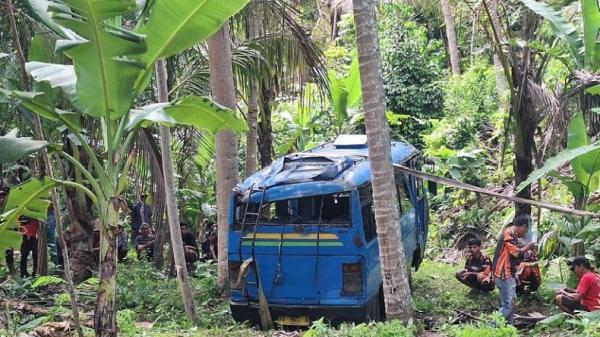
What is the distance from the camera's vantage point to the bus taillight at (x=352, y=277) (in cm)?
851

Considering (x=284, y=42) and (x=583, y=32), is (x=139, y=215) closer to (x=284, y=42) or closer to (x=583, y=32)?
(x=284, y=42)

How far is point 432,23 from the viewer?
26875mm

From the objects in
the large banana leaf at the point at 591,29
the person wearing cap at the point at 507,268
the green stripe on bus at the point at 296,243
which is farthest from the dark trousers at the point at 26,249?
the large banana leaf at the point at 591,29

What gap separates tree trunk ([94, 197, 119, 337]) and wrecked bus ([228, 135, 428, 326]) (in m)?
3.05

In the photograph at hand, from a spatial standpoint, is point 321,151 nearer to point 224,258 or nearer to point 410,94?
point 224,258

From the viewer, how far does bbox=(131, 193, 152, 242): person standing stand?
14.3 m

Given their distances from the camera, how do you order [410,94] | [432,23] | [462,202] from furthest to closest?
[432,23], [410,94], [462,202]

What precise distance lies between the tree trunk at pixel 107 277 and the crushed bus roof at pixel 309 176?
3222 mm

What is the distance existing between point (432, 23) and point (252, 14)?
16.7 meters

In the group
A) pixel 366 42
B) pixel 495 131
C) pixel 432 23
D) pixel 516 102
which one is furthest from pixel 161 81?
pixel 432 23

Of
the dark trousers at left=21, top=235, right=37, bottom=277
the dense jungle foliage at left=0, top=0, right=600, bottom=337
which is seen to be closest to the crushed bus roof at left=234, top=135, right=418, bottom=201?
→ the dense jungle foliage at left=0, top=0, right=600, bottom=337

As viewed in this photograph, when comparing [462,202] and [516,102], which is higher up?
[516,102]

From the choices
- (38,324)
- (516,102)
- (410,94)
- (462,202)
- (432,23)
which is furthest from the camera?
(432,23)

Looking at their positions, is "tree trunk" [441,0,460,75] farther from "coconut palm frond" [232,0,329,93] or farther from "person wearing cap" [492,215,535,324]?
"person wearing cap" [492,215,535,324]
